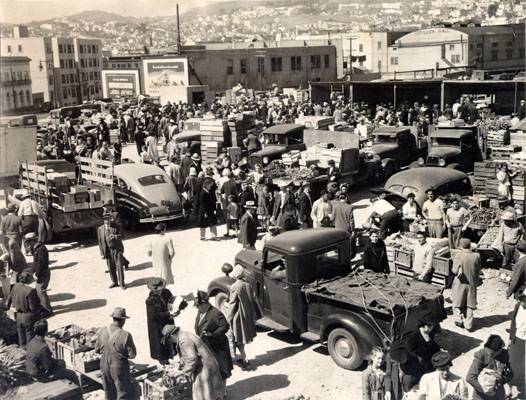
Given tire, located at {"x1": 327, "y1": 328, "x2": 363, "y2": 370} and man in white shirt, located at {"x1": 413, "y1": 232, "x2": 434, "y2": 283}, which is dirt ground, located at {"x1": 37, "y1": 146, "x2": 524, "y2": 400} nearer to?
tire, located at {"x1": 327, "y1": 328, "x2": 363, "y2": 370}

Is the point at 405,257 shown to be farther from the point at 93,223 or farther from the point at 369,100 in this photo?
the point at 369,100

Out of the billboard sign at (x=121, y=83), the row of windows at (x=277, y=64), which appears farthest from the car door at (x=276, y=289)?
the row of windows at (x=277, y=64)

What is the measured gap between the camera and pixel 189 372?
23.8 ft

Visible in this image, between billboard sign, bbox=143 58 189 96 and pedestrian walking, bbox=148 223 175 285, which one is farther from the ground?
billboard sign, bbox=143 58 189 96

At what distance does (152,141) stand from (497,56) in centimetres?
4468

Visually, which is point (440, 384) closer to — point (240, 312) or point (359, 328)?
point (359, 328)

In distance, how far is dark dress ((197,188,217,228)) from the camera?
15.4 m

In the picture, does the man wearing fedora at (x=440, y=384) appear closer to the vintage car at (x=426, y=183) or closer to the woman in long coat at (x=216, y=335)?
the woman in long coat at (x=216, y=335)

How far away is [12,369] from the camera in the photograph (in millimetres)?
7668

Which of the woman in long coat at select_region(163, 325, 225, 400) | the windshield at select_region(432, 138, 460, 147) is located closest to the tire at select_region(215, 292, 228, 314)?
the woman in long coat at select_region(163, 325, 225, 400)

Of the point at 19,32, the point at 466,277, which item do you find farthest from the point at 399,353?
the point at 19,32

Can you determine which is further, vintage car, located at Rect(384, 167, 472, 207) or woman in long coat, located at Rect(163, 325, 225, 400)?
vintage car, located at Rect(384, 167, 472, 207)

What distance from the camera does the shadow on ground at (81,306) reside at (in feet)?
38.6

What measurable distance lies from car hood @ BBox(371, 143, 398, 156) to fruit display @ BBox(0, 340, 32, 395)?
15.7 metres
